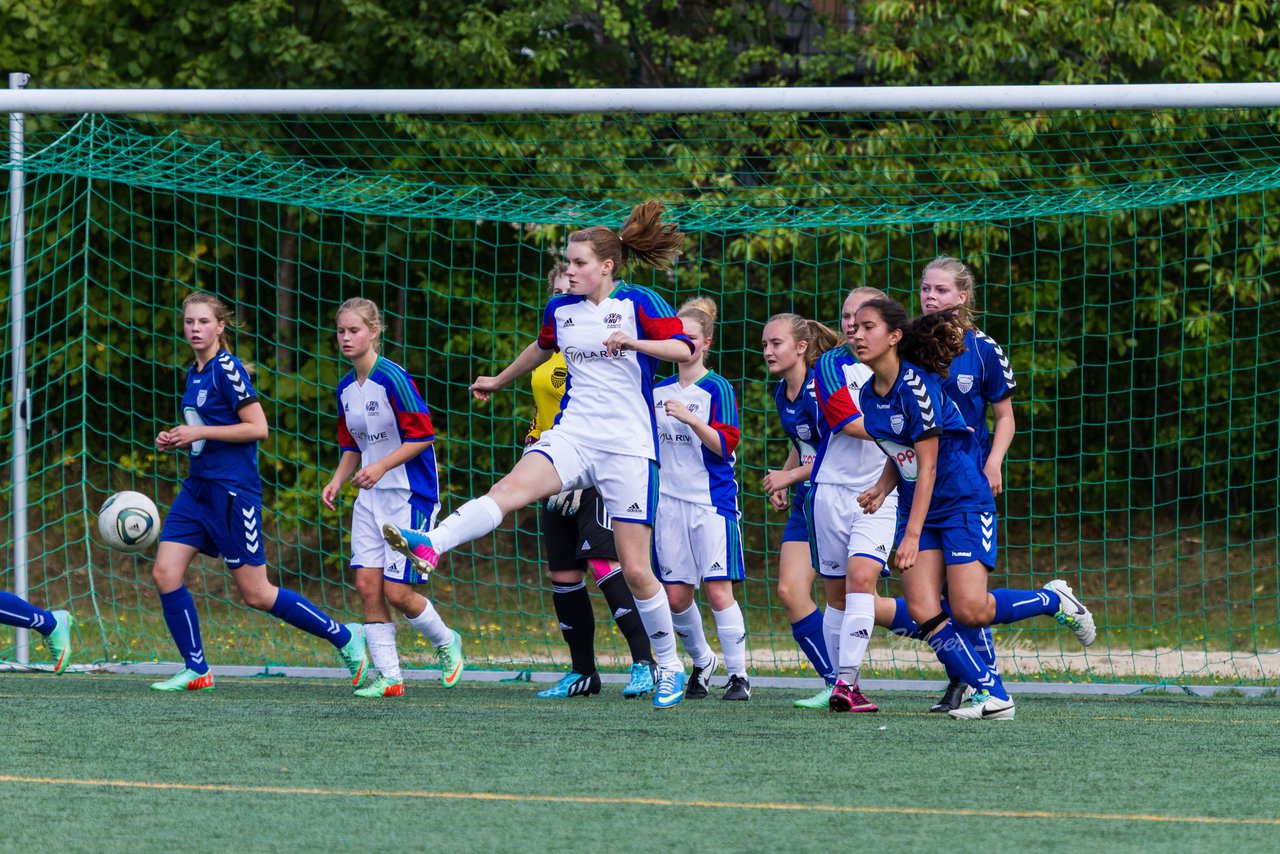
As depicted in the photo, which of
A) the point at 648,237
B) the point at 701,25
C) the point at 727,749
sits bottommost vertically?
the point at 727,749

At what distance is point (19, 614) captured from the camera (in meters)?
6.61

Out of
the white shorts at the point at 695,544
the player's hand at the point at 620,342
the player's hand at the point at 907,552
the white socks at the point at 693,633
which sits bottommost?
the white socks at the point at 693,633

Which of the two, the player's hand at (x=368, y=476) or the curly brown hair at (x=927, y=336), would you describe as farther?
the player's hand at (x=368, y=476)

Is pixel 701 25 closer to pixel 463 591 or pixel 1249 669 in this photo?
pixel 463 591

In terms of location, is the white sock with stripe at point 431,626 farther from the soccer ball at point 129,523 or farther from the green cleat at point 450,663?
the soccer ball at point 129,523

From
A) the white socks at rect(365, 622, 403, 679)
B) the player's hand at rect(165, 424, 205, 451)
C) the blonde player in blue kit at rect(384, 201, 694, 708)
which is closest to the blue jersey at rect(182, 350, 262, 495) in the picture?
the player's hand at rect(165, 424, 205, 451)

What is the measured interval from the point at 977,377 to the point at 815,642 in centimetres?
130

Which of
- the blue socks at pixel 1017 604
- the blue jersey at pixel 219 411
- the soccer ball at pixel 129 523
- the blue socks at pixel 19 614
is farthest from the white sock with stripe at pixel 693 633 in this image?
the blue socks at pixel 19 614

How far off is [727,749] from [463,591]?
6794mm

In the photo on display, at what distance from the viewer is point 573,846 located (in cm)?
332

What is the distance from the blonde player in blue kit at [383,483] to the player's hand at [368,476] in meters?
→ 0.10

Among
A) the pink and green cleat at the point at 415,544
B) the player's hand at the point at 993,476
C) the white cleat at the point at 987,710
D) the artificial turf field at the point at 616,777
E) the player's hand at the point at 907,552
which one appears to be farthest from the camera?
the player's hand at the point at 993,476

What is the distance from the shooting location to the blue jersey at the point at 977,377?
5.79 metres

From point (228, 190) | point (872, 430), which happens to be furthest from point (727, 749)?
point (228, 190)
